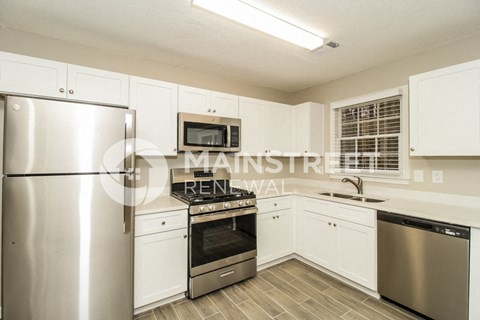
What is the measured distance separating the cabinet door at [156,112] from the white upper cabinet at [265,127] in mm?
887

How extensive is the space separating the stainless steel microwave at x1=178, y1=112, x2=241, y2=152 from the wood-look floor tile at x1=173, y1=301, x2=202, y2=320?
1506 mm

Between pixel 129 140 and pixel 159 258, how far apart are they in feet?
3.57

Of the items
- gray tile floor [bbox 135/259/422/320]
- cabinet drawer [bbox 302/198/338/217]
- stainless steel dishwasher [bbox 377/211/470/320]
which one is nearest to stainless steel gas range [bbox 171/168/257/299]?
gray tile floor [bbox 135/259/422/320]

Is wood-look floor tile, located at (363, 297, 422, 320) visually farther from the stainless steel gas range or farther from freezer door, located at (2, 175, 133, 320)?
A: freezer door, located at (2, 175, 133, 320)

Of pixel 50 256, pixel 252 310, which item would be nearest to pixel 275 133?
pixel 252 310

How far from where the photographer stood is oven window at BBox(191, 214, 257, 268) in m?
2.17

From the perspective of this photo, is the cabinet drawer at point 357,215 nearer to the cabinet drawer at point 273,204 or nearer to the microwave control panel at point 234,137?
the cabinet drawer at point 273,204

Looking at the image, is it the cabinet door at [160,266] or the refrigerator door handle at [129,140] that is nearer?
the refrigerator door handle at [129,140]

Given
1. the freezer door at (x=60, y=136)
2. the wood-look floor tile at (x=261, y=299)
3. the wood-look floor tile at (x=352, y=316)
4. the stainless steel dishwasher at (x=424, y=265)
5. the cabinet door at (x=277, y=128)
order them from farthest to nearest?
the cabinet door at (x=277, y=128) < the wood-look floor tile at (x=261, y=299) < the wood-look floor tile at (x=352, y=316) < the stainless steel dishwasher at (x=424, y=265) < the freezer door at (x=60, y=136)

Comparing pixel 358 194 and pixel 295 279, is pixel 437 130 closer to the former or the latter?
pixel 358 194

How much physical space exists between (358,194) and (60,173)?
9.80 ft

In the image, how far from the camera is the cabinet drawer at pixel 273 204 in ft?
8.93

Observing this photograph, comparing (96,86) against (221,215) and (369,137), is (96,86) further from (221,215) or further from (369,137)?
(369,137)

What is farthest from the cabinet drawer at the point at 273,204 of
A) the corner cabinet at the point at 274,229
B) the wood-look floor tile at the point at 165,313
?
the wood-look floor tile at the point at 165,313
